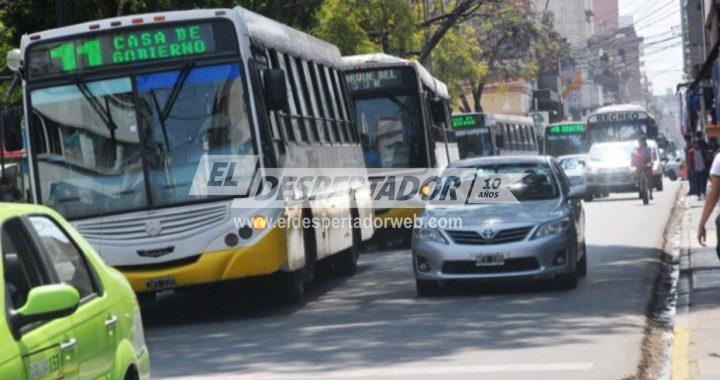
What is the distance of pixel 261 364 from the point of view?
1168cm

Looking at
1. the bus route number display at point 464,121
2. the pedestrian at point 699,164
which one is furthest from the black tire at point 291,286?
the bus route number display at point 464,121

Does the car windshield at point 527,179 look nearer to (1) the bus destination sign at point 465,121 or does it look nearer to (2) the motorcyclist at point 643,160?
(2) the motorcyclist at point 643,160

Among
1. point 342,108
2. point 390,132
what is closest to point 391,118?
point 390,132

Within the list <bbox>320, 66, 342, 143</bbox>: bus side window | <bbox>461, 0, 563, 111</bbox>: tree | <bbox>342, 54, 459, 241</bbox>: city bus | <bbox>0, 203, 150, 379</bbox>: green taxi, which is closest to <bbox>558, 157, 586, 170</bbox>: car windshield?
<bbox>461, 0, 563, 111</bbox>: tree

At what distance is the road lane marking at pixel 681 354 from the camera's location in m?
10.4

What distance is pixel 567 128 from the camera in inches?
2781

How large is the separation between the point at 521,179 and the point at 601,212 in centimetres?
2012

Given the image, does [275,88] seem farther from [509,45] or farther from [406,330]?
[509,45]

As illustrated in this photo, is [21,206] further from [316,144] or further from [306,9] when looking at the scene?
[306,9]

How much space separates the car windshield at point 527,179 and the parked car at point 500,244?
0.21 metres

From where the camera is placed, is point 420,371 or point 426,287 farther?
point 426,287

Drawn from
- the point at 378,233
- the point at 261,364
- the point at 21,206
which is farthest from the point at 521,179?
the point at 21,206

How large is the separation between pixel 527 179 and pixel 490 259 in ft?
5.56

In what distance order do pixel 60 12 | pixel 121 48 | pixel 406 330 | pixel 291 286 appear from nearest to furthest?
pixel 406 330, pixel 121 48, pixel 291 286, pixel 60 12
